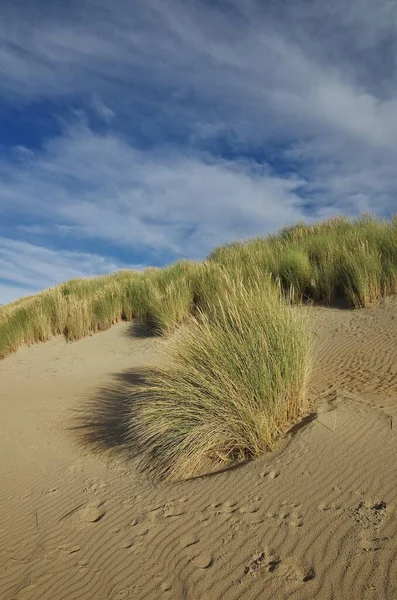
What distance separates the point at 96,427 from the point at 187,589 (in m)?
3.96

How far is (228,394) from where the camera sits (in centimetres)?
418

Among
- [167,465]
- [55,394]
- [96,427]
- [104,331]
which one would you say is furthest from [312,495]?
[104,331]

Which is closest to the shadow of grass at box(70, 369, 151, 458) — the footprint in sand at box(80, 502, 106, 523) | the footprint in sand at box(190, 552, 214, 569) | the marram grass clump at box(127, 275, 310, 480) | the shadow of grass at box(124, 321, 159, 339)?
the marram grass clump at box(127, 275, 310, 480)

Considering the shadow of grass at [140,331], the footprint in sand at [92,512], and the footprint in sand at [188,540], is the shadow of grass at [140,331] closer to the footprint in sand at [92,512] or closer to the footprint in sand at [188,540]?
the footprint in sand at [92,512]

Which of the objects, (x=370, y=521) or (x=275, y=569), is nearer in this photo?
(x=275, y=569)

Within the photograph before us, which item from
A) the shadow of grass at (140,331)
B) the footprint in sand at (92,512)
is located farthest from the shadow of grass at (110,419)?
the shadow of grass at (140,331)

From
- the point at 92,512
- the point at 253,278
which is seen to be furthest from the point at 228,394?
the point at 253,278

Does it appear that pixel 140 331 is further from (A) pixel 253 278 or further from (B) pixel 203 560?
(B) pixel 203 560

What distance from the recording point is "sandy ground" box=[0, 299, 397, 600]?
2.43 m

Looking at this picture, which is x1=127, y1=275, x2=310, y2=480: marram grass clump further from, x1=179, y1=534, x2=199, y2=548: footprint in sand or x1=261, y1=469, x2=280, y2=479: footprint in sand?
x1=179, y1=534, x2=199, y2=548: footprint in sand

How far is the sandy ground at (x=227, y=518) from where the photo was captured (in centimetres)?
243

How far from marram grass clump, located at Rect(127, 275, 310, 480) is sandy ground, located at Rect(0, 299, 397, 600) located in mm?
244

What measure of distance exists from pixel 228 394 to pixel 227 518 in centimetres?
130

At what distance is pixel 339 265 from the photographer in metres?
9.27
